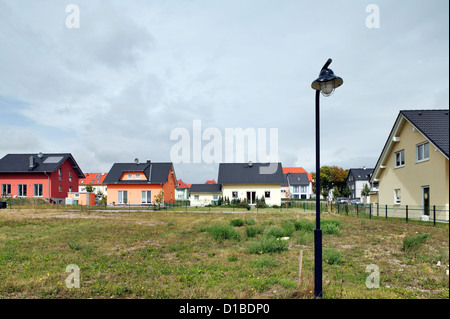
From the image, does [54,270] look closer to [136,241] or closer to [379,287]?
[136,241]

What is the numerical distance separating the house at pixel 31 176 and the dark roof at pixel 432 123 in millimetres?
38791

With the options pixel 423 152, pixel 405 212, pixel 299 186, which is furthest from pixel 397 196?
pixel 299 186

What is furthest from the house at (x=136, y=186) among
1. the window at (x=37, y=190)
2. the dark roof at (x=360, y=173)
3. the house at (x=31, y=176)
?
the dark roof at (x=360, y=173)

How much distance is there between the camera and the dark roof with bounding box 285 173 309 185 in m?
78.8

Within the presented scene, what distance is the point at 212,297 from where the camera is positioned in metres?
5.16

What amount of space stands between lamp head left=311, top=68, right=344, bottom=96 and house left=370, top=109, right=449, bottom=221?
1067 centimetres

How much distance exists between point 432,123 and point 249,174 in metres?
26.4

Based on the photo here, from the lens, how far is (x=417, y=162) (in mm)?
17344

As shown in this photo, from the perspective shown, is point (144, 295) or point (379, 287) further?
point (379, 287)

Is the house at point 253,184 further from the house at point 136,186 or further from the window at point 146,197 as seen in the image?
the window at point 146,197

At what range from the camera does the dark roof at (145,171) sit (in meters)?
39.2
